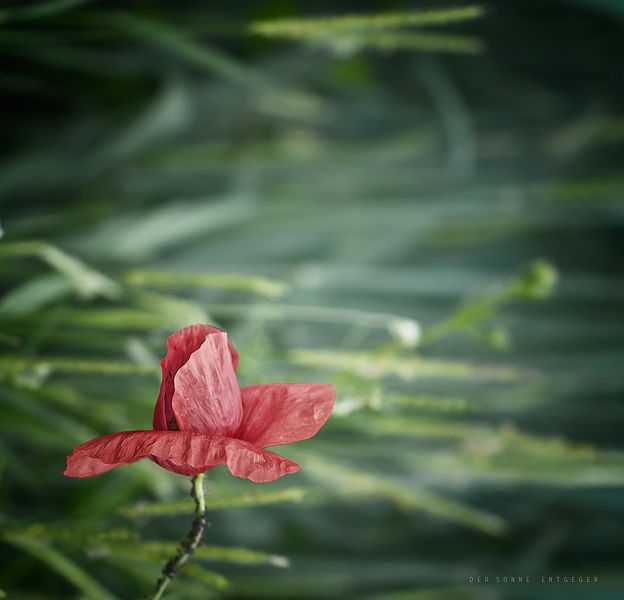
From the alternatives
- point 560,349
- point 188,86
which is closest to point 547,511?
point 560,349

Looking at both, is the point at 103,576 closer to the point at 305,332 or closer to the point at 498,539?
the point at 305,332

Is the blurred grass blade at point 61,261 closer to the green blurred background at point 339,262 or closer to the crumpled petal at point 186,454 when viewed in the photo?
the green blurred background at point 339,262

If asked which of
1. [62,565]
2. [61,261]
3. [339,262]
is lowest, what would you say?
[62,565]

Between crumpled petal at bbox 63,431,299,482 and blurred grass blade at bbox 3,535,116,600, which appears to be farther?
blurred grass blade at bbox 3,535,116,600

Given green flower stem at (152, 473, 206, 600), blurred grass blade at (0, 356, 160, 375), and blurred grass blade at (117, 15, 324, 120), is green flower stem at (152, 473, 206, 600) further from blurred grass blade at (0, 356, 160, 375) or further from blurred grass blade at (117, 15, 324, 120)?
blurred grass blade at (117, 15, 324, 120)

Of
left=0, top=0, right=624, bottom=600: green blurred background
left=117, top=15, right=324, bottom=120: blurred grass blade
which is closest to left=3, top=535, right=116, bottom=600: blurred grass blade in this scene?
left=0, top=0, right=624, bottom=600: green blurred background

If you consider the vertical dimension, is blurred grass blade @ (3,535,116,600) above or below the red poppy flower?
below

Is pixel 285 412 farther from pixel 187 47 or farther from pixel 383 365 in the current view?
pixel 187 47

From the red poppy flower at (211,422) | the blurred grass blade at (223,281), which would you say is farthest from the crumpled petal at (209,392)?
the blurred grass blade at (223,281)

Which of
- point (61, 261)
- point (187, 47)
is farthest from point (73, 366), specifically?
point (187, 47)
